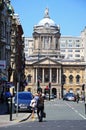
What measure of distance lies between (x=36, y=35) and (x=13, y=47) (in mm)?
96525

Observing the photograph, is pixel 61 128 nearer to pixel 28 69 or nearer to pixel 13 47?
pixel 13 47

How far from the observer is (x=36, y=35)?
604 feet

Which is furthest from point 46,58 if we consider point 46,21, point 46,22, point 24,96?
point 24,96

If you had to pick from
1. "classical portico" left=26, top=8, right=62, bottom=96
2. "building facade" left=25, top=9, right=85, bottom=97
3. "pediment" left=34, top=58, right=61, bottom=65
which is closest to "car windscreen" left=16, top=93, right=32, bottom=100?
"classical portico" left=26, top=8, right=62, bottom=96

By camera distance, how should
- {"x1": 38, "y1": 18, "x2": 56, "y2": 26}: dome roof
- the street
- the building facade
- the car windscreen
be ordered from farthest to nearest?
1. {"x1": 38, "y1": 18, "x2": 56, "y2": 26}: dome roof
2. the building facade
3. the car windscreen
4. the street

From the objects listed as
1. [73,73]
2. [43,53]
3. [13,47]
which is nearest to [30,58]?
[43,53]

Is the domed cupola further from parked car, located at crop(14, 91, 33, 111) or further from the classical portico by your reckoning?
parked car, located at crop(14, 91, 33, 111)

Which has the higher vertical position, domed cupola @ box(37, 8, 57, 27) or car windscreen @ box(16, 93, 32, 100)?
domed cupola @ box(37, 8, 57, 27)

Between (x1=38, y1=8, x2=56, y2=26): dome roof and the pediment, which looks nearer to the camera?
the pediment

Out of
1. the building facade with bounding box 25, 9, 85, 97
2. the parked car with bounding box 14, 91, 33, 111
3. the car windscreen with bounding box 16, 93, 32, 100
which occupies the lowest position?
the parked car with bounding box 14, 91, 33, 111

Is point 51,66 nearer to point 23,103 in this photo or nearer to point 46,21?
point 46,21

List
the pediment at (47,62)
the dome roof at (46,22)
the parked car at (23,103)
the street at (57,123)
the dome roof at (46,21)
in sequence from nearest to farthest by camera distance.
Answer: the street at (57,123)
the parked car at (23,103)
the pediment at (47,62)
the dome roof at (46,21)
the dome roof at (46,22)

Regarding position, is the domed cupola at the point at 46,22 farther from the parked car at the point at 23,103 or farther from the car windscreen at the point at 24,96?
the parked car at the point at 23,103

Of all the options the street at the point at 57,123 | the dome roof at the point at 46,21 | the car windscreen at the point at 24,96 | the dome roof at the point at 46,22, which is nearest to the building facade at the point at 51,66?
the dome roof at the point at 46,21
